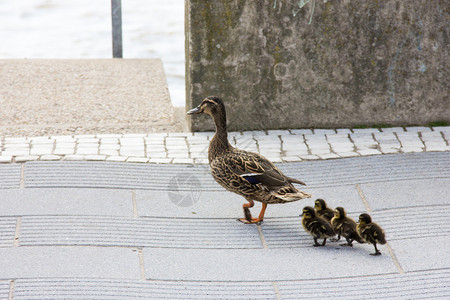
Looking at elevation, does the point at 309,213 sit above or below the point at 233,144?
above

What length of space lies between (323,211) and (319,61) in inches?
119

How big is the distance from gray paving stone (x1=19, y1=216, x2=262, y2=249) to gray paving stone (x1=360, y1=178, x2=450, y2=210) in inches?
64.4

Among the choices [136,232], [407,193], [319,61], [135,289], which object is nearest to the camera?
[135,289]

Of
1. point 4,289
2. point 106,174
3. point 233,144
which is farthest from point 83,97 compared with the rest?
point 4,289

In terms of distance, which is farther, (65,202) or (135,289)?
(65,202)

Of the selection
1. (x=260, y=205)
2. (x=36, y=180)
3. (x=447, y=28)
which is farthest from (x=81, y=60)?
(x=447, y=28)

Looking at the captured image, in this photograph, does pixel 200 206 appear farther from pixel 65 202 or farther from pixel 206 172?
pixel 65 202

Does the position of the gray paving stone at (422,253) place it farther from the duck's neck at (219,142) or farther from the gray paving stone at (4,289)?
the gray paving stone at (4,289)

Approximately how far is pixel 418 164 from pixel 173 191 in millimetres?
3296

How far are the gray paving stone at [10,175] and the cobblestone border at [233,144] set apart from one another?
156mm

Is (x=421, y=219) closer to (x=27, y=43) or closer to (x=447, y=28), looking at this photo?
(x=447, y=28)

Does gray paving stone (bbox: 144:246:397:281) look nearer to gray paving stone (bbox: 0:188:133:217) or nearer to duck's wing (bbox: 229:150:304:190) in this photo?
duck's wing (bbox: 229:150:304:190)

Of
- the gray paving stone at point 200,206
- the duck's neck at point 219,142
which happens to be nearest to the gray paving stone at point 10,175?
the gray paving stone at point 200,206

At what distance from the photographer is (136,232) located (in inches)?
238
